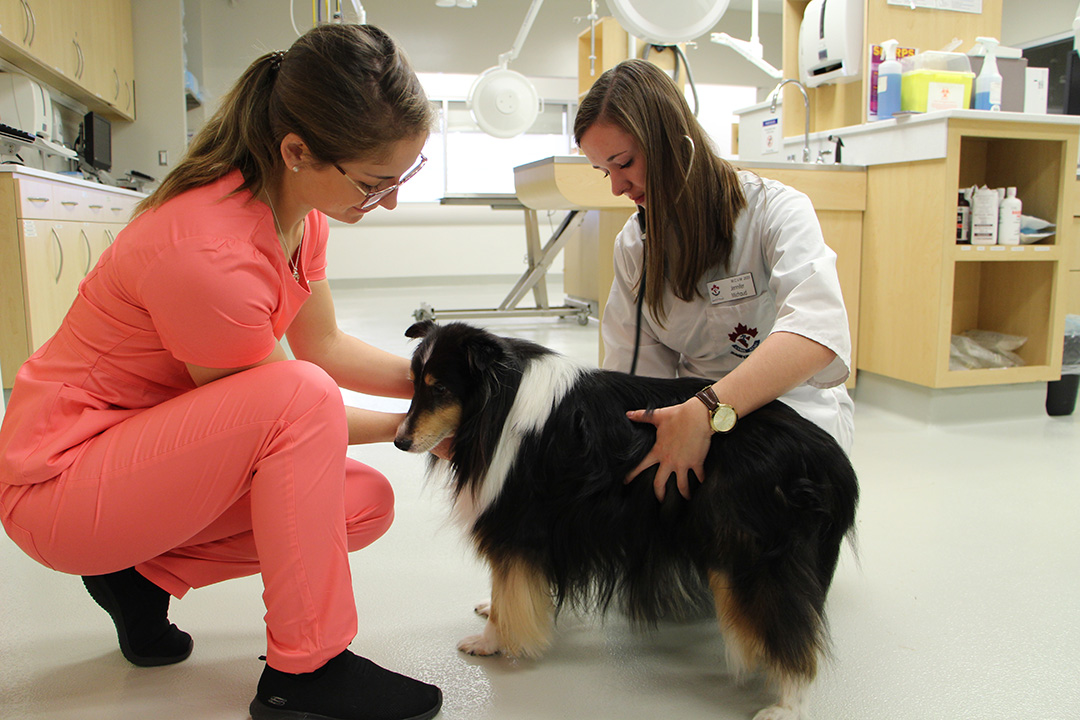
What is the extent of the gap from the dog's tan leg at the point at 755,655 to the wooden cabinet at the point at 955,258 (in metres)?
2.25

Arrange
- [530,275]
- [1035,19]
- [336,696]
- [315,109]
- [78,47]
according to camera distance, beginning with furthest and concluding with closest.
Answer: [1035,19] < [530,275] < [78,47] < [336,696] < [315,109]

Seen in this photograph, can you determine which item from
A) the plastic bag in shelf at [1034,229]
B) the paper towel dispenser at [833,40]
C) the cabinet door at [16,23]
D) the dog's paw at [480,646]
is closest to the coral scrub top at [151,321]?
the dog's paw at [480,646]

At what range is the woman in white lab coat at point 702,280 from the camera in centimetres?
132

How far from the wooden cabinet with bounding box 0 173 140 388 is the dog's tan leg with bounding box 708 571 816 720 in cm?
291

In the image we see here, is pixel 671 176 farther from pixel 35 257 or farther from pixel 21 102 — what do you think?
pixel 21 102

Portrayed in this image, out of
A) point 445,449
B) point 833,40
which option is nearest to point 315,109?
point 445,449

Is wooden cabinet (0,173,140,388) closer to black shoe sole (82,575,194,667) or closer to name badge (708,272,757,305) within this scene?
black shoe sole (82,575,194,667)

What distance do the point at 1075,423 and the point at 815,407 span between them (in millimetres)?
2215

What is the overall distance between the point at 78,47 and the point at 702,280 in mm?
5581

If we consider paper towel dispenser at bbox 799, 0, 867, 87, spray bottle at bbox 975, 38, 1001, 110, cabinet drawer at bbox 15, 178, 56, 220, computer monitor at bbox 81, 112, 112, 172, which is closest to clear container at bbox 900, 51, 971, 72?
spray bottle at bbox 975, 38, 1001, 110

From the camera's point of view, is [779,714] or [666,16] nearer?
[779,714]

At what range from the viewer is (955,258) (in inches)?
120

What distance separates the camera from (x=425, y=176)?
10211mm

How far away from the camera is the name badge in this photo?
171 cm
